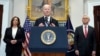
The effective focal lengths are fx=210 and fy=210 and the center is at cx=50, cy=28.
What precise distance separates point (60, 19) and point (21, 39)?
242 centimetres

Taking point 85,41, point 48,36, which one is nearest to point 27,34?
point 85,41

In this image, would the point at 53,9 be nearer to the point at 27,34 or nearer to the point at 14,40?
the point at 27,34

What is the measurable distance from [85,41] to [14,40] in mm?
1657

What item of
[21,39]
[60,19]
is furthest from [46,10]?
[60,19]

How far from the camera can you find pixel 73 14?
23.6ft

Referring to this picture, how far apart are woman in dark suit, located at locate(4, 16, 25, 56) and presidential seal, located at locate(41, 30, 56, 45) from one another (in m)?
1.90

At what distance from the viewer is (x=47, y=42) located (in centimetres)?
307

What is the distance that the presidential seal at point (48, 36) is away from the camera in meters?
3.08

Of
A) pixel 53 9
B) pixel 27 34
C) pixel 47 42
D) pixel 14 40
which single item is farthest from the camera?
pixel 53 9

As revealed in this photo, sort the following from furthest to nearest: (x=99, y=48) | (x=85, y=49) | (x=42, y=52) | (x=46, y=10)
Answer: (x=99, y=48) → (x=85, y=49) → (x=46, y=10) → (x=42, y=52)

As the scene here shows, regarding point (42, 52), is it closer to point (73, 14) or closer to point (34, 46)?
point (34, 46)

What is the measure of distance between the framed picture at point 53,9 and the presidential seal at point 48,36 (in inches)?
157

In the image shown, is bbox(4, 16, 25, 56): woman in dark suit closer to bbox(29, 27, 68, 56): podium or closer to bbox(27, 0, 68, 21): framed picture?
bbox(29, 27, 68, 56): podium

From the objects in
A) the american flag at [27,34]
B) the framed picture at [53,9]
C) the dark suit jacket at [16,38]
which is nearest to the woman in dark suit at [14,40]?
the dark suit jacket at [16,38]
